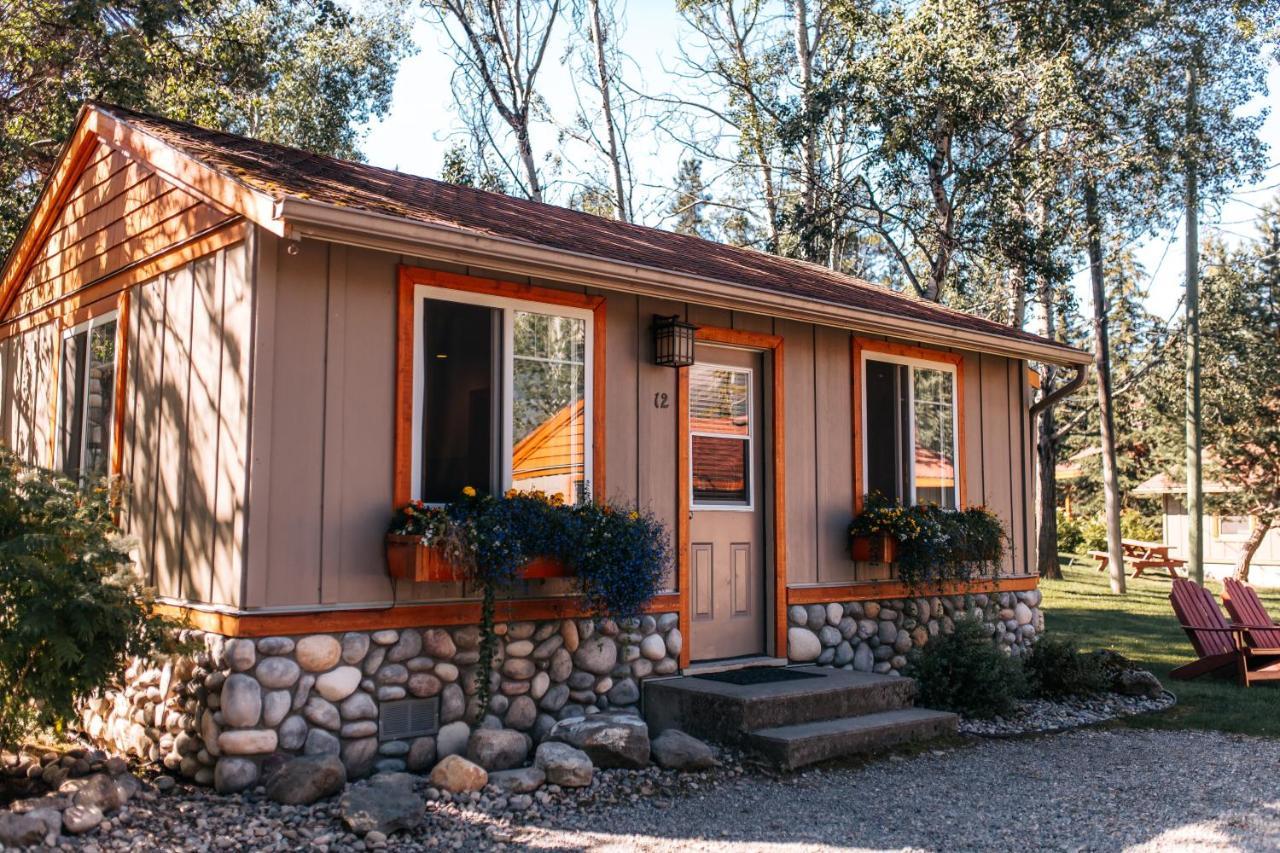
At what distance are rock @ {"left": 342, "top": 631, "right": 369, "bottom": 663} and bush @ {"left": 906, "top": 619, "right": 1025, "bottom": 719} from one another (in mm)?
4141

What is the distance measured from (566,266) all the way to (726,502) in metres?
2.32

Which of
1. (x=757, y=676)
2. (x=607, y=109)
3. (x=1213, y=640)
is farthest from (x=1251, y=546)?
(x=757, y=676)

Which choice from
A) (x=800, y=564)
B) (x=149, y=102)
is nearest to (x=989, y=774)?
(x=800, y=564)

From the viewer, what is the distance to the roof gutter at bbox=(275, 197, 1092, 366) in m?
5.32

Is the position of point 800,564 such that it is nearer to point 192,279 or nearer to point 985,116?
point 192,279

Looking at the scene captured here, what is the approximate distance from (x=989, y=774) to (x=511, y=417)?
338 cm

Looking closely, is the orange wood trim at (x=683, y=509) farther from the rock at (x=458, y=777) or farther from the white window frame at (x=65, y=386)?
the white window frame at (x=65, y=386)

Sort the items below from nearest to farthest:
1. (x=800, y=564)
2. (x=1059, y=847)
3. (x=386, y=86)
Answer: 1. (x=1059, y=847)
2. (x=800, y=564)
3. (x=386, y=86)

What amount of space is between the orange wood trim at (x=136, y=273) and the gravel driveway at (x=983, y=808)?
11.3 feet

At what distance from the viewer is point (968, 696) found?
315 inches

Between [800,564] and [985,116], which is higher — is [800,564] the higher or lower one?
the lower one

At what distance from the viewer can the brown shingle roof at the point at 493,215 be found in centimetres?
588

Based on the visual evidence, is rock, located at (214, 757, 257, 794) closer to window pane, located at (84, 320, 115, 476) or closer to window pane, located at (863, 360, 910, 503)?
window pane, located at (84, 320, 115, 476)

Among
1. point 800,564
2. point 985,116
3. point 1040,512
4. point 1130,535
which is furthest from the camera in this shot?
point 1130,535
